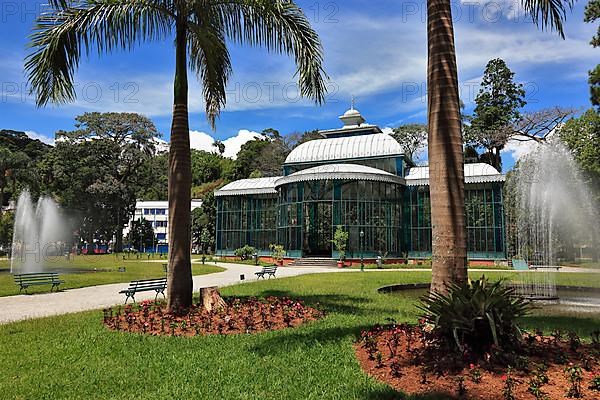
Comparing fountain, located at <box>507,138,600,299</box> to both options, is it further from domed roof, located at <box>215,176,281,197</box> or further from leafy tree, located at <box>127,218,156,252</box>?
leafy tree, located at <box>127,218,156,252</box>

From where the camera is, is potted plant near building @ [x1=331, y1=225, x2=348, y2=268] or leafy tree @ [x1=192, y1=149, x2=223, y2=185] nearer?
potted plant near building @ [x1=331, y1=225, x2=348, y2=268]

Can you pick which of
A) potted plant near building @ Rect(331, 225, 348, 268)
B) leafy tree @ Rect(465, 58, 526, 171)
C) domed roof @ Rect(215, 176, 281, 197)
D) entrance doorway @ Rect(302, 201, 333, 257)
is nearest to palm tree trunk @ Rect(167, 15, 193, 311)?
potted plant near building @ Rect(331, 225, 348, 268)

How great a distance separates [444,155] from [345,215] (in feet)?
87.9

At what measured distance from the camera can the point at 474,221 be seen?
1305 inches

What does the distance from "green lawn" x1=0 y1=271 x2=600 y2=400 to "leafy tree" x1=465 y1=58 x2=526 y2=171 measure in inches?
1720

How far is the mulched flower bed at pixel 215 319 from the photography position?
7848 millimetres

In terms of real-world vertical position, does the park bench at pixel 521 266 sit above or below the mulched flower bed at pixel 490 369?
below

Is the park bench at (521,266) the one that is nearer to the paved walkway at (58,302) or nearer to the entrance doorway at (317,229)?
the entrance doorway at (317,229)

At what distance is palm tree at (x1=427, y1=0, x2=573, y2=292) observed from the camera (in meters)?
5.58

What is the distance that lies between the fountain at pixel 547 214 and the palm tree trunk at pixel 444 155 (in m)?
8.93

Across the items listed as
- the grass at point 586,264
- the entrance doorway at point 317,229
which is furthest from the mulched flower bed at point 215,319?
the grass at point 586,264

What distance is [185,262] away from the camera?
29.8 feet

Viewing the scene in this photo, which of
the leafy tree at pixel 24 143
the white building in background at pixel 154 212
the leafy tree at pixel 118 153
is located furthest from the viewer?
the white building in background at pixel 154 212

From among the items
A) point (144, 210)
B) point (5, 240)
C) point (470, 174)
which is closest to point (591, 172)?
point (470, 174)
